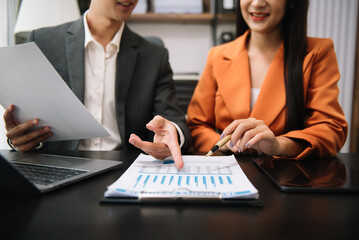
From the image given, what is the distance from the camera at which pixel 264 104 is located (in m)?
1.00

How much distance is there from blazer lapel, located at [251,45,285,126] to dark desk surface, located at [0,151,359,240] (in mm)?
538

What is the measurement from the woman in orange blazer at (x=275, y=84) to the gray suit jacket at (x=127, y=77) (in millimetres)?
131

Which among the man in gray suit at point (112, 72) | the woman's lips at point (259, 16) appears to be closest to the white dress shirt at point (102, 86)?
the man in gray suit at point (112, 72)

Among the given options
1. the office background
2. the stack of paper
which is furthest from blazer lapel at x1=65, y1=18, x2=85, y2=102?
the office background

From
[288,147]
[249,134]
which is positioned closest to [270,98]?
[288,147]

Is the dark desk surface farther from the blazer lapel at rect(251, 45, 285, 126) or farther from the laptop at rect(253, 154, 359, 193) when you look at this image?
the blazer lapel at rect(251, 45, 285, 126)

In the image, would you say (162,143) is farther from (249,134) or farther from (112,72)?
(112,72)

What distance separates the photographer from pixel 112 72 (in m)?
1.08

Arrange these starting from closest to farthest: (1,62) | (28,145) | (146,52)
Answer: (1,62) < (28,145) < (146,52)

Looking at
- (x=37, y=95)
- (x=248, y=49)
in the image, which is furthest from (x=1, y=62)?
(x=248, y=49)

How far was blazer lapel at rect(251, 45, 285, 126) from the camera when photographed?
0.99m

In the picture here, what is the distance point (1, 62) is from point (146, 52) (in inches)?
22.1

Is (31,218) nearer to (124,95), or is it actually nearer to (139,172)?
(139,172)

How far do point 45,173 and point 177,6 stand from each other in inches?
74.1
